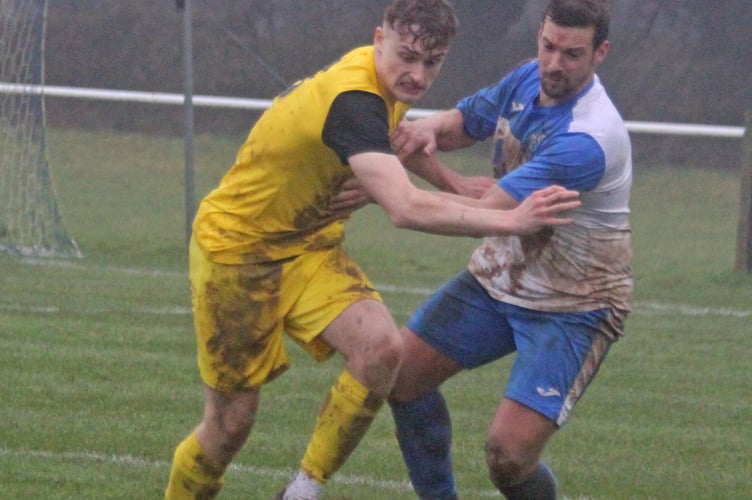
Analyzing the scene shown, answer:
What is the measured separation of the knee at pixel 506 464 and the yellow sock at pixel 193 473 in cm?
94

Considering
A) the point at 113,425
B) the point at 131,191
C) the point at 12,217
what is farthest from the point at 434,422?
the point at 131,191

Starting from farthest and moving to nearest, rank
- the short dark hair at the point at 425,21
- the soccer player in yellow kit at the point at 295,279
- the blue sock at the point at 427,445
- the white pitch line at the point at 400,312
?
the white pitch line at the point at 400,312, the blue sock at the point at 427,445, the soccer player in yellow kit at the point at 295,279, the short dark hair at the point at 425,21

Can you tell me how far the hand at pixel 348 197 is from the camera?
5324 millimetres

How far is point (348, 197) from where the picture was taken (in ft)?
17.6

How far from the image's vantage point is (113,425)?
6.88 metres

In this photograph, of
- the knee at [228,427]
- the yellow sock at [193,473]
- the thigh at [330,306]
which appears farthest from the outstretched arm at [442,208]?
the yellow sock at [193,473]

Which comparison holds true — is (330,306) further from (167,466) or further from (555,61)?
(167,466)

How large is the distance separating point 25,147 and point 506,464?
29.7 ft

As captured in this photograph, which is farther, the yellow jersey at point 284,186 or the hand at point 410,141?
the hand at point 410,141

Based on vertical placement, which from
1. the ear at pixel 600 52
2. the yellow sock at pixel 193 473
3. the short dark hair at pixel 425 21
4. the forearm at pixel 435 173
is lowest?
the yellow sock at pixel 193 473

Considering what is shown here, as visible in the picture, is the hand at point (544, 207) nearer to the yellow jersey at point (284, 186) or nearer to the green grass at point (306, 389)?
the yellow jersey at point (284, 186)

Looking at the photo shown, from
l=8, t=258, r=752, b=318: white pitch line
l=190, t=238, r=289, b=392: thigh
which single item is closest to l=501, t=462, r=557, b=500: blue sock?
l=190, t=238, r=289, b=392: thigh

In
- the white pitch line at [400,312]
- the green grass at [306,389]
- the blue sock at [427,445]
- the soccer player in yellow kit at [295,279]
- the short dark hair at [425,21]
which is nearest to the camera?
the short dark hair at [425,21]

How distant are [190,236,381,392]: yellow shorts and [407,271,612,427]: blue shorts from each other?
0.39 meters
